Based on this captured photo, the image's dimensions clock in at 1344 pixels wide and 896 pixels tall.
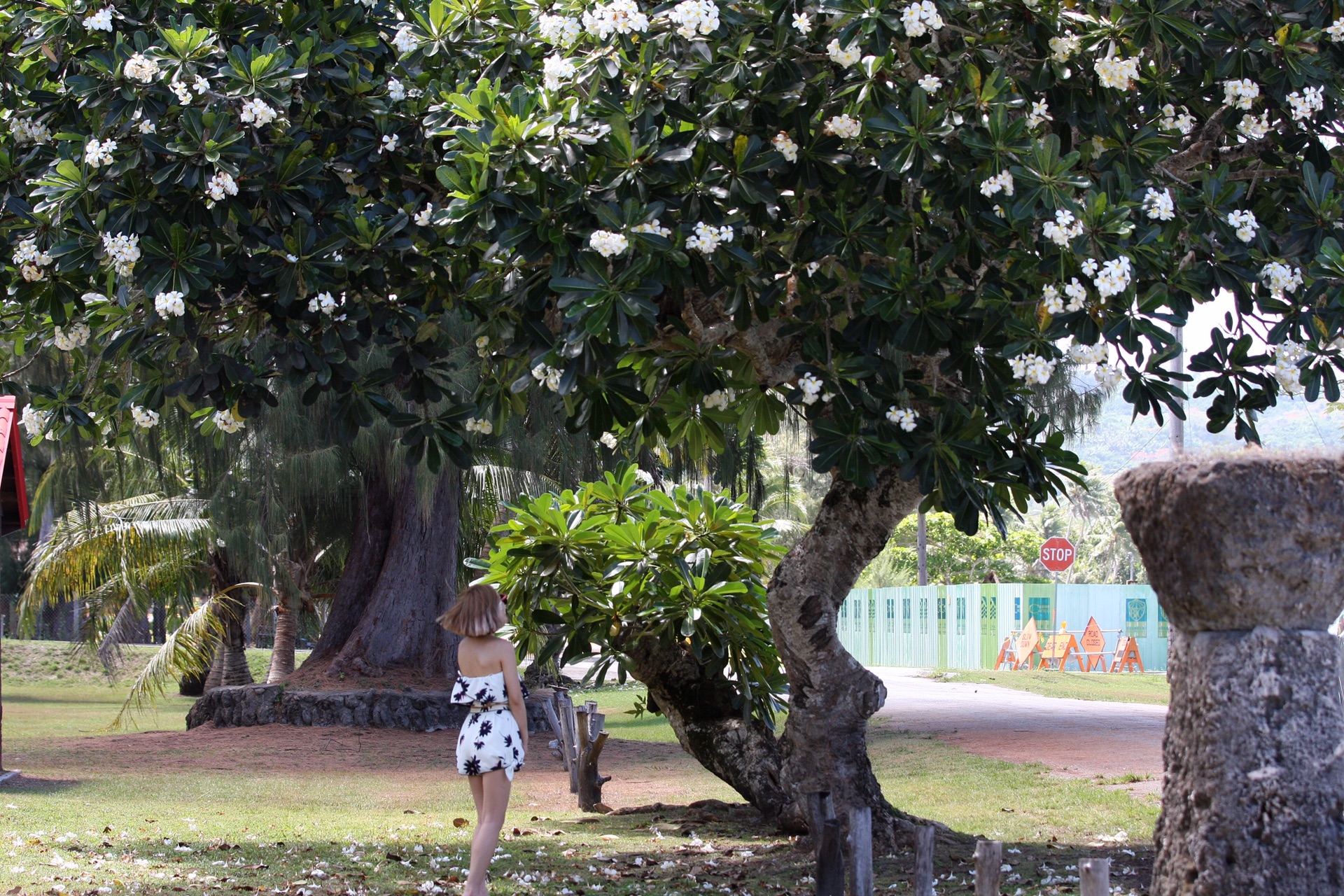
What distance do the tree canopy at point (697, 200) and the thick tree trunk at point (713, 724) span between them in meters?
3.09

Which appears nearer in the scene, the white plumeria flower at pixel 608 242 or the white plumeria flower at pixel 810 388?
the white plumeria flower at pixel 608 242

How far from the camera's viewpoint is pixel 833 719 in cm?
760

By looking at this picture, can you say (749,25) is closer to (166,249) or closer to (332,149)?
(332,149)

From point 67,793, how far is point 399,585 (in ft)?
26.0

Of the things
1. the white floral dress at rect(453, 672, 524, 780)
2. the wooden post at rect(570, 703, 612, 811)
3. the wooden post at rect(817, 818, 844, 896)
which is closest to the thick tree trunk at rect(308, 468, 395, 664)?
the wooden post at rect(570, 703, 612, 811)

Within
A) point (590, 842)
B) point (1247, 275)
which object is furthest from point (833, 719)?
point (1247, 275)

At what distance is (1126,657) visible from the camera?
2975 centimetres

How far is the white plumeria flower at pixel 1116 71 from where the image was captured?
17.5 feet

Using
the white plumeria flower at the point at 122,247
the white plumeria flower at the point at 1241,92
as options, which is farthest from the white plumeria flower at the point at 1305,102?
the white plumeria flower at the point at 122,247

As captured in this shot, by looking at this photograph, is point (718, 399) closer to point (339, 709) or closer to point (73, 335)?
point (73, 335)

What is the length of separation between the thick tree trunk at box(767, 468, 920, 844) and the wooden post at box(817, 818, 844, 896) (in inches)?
70.7

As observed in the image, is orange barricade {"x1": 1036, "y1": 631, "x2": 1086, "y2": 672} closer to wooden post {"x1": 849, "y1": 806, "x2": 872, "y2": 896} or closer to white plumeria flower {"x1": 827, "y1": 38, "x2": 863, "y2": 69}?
wooden post {"x1": 849, "y1": 806, "x2": 872, "y2": 896}

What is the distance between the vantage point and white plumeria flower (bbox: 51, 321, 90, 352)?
645 centimetres

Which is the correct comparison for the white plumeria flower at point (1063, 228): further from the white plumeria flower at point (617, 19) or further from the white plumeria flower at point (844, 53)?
the white plumeria flower at point (617, 19)
